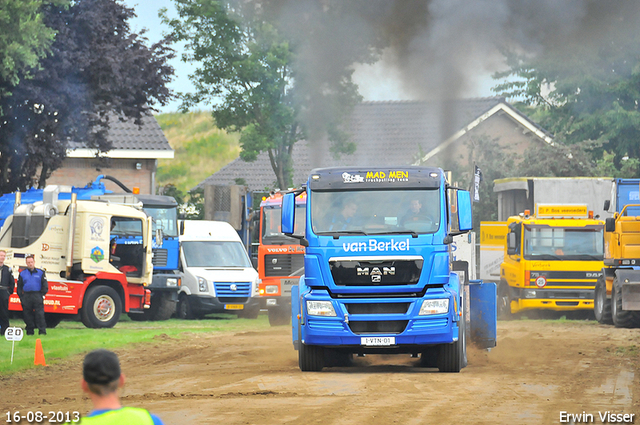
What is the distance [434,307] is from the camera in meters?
13.3

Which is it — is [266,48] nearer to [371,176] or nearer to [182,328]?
[182,328]

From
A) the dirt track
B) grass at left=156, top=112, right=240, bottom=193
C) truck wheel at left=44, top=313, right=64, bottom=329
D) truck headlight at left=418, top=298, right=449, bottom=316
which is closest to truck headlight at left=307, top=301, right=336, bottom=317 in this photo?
the dirt track

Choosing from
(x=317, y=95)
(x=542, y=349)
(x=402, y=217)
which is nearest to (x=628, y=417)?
(x=402, y=217)

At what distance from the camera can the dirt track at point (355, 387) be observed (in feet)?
33.2

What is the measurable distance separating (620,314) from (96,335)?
485 inches

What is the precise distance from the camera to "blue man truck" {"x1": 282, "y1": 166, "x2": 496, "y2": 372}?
13.3 meters

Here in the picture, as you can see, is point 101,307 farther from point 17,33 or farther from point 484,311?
point 484,311

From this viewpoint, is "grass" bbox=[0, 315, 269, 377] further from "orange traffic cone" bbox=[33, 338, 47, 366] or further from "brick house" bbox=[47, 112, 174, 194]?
"brick house" bbox=[47, 112, 174, 194]

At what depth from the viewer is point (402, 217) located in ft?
44.8

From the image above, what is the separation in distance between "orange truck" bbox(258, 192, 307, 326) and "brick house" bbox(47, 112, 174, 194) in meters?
16.0

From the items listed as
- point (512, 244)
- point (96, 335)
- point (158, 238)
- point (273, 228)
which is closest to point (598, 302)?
point (512, 244)

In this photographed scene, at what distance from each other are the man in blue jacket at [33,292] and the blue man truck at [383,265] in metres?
7.70

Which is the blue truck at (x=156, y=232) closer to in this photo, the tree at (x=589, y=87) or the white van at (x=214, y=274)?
the white van at (x=214, y=274)

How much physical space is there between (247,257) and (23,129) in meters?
7.66
